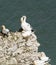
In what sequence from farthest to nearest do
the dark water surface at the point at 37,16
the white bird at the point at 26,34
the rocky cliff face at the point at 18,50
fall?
the dark water surface at the point at 37,16 → the white bird at the point at 26,34 → the rocky cliff face at the point at 18,50

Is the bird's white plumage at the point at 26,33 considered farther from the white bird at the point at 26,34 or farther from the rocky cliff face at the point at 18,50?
the rocky cliff face at the point at 18,50

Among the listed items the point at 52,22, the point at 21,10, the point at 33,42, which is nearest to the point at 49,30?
the point at 52,22

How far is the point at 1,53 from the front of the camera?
1035 inches

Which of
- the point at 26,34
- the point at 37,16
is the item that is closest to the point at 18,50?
the point at 26,34

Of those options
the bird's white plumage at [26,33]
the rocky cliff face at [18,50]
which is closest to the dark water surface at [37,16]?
A: the bird's white plumage at [26,33]

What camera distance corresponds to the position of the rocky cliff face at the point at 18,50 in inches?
1042

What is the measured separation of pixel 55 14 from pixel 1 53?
54.8 ft

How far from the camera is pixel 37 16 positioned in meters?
41.7

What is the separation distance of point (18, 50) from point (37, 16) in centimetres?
1511

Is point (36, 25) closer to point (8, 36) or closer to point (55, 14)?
point (55, 14)

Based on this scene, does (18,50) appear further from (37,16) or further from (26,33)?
(37,16)

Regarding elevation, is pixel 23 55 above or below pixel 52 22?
below

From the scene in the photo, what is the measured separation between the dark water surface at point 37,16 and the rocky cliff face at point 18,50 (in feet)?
32.9

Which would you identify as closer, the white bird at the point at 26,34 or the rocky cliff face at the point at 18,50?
the rocky cliff face at the point at 18,50
